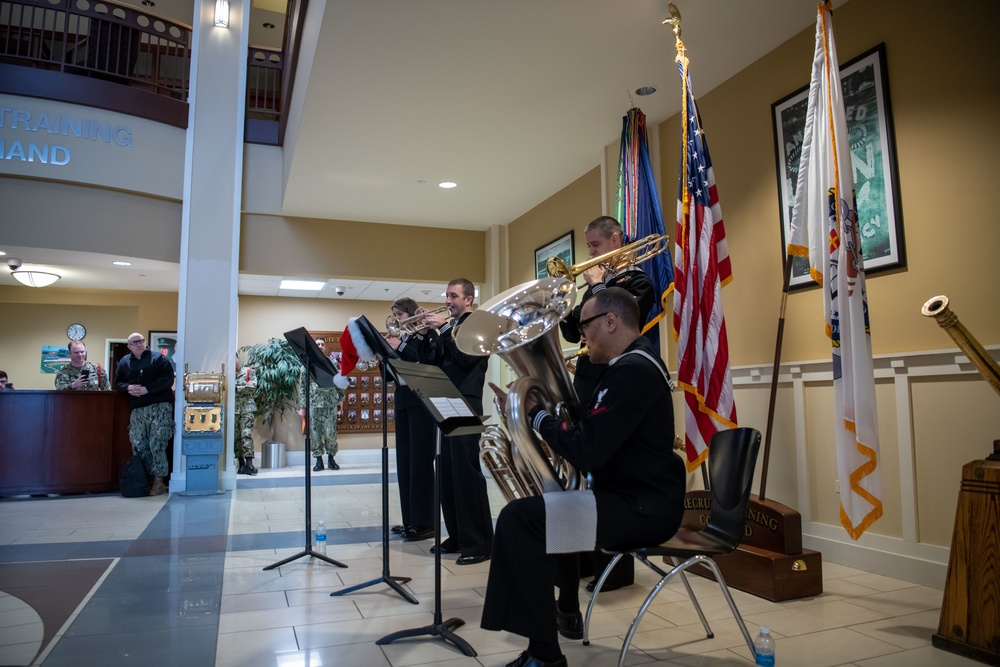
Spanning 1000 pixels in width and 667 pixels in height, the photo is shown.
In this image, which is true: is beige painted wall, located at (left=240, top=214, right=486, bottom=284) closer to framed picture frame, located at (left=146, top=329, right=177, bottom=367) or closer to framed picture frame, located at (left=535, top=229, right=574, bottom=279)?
framed picture frame, located at (left=535, top=229, right=574, bottom=279)

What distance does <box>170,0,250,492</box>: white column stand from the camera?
7633 millimetres

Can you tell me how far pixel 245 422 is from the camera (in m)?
10.1

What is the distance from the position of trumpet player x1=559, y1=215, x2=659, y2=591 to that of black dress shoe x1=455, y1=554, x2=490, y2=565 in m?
0.71

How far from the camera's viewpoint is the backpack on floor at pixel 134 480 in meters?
7.12

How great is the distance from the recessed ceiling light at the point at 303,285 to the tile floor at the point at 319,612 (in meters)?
6.27

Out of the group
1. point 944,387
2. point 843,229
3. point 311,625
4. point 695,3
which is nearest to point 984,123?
point 843,229

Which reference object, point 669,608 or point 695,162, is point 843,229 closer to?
point 695,162

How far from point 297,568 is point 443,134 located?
12.2 ft

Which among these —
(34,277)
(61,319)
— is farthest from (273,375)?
(61,319)

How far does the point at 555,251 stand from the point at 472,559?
4.19 meters

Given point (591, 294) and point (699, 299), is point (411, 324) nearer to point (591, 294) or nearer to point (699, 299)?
point (591, 294)

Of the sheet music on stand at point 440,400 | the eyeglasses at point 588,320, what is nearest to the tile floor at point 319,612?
the sheet music on stand at point 440,400

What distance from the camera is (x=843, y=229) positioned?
10.8ft

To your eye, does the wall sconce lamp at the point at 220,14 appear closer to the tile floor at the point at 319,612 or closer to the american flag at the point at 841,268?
the tile floor at the point at 319,612
